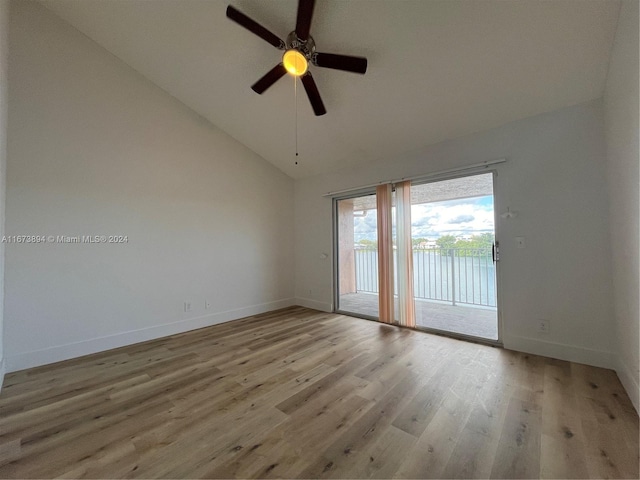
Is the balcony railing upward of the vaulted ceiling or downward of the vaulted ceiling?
downward

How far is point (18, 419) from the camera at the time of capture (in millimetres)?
1644

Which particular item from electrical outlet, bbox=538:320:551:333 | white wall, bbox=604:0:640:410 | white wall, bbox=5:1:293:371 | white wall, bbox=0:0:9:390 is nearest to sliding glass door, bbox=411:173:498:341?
electrical outlet, bbox=538:320:551:333

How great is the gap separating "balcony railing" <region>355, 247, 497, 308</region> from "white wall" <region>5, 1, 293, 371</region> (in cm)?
288

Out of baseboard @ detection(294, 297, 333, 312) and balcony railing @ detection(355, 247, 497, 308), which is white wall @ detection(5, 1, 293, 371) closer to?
baseboard @ detection(294, 297, 333, 312)

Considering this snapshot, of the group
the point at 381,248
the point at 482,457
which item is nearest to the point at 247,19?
the point at 381,248

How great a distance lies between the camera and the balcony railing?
4.18m

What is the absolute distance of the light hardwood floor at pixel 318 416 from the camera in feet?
4.13

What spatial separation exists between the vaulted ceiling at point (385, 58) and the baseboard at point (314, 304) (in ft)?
8.49

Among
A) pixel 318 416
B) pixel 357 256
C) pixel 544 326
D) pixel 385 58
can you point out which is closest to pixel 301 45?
pixel 385 58

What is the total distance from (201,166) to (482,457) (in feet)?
13.3

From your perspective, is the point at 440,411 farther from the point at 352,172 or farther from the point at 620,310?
the point at 352,172

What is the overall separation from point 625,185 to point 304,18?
258 cm

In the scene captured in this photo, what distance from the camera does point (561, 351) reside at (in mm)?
2367

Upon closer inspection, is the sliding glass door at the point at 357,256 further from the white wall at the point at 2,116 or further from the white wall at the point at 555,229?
the white wall at the point at 2,116
